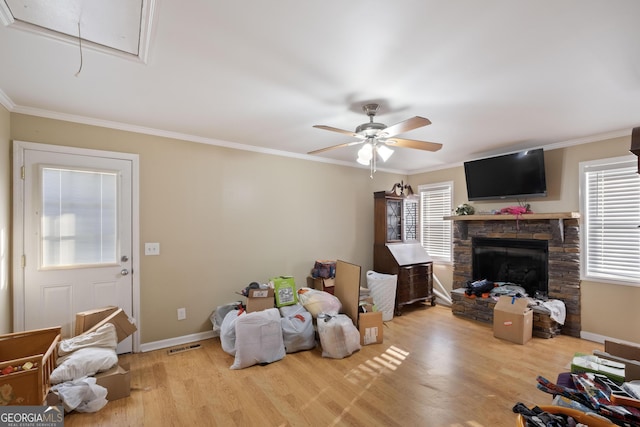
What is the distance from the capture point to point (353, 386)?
8.33ft

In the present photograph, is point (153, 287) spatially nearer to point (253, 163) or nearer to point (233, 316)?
point (233, 316)

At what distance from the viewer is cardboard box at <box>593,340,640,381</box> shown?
165 cm

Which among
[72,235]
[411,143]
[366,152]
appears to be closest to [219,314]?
[72,235]

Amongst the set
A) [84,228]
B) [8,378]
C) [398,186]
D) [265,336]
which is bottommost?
[265,336]

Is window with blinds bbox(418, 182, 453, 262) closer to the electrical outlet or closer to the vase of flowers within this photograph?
the vase of flowers

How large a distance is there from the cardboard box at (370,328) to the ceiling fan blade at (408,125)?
211 centimetres

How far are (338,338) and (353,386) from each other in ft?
1.98

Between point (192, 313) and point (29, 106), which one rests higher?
point (29, 106)

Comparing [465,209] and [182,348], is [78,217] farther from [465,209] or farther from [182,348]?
[465,209]

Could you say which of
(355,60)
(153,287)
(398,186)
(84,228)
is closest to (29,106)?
(84,228)

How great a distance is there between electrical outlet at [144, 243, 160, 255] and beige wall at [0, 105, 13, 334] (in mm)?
1064

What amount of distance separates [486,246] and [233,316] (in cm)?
393

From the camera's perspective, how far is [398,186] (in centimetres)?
528

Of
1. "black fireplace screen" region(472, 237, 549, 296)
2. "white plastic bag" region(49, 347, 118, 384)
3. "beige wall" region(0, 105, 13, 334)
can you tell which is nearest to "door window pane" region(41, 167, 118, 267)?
"beige wall" region(0, 105, 13, 334)
